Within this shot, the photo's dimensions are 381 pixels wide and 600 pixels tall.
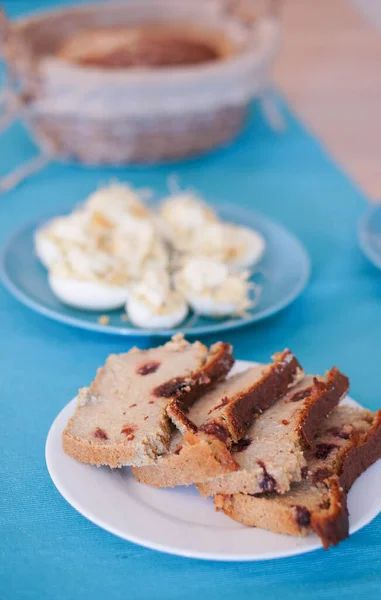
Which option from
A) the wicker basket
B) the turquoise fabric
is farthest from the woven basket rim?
the turquoise fabric

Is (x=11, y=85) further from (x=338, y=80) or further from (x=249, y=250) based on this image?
(x=338, y=80)

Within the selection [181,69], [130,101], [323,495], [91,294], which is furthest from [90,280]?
[181,69]

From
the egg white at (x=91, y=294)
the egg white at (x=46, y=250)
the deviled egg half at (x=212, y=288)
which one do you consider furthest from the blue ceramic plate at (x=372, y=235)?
the egg white at (x=46, y=250)

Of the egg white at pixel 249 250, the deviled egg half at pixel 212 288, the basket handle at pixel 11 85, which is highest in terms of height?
the basket handle at pixel 11 85

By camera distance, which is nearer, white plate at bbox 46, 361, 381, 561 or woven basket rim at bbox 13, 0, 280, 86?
white plate at bbox 46, 361, 381, 561

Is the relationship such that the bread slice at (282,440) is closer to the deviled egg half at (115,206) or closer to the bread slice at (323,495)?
the bread slice at (323,495)

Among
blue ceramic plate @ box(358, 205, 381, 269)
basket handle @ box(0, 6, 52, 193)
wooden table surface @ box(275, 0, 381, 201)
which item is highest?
basket handle @ box(0, 6, 52, 193)

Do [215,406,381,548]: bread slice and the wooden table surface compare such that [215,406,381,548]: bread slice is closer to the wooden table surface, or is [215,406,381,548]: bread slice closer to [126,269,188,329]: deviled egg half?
[126,269,188,329]: deviled egg half
